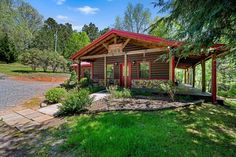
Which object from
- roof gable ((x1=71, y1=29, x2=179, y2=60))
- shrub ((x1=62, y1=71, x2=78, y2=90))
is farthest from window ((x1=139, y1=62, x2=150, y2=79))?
shrub ((x1=62, y1=71, x2=78, y2=90))

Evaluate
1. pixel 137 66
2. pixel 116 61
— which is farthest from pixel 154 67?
pixel 116 61

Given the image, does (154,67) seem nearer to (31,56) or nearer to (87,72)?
(87,72)

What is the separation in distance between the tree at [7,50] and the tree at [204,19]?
36.0 m

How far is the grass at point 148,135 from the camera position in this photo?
15.4 ft

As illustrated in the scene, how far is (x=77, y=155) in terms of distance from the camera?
15.6 feet

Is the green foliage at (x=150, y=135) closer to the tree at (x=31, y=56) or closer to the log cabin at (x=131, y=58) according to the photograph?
the log cabin at (x=131, y=58)

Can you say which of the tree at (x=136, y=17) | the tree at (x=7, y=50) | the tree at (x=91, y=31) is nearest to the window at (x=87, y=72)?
the tree at (x=136, y=17)

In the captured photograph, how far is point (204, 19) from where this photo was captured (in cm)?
319

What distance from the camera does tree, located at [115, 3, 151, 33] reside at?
3706 cm

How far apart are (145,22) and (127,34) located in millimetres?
25213

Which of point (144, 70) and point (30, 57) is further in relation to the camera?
point (30, 57)

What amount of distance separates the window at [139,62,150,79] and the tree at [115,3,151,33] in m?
Result: 23.3

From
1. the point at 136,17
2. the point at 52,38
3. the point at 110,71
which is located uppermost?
the point at 136,17

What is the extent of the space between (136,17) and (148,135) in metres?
34.5
